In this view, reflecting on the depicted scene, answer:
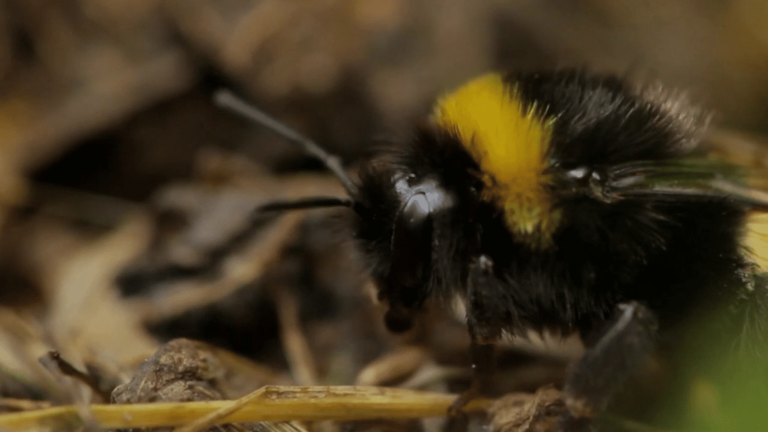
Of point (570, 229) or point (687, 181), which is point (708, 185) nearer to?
point (687, 181)

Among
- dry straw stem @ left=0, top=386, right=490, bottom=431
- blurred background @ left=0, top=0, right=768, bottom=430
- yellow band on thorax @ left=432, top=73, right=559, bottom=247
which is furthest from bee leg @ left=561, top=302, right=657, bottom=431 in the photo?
blurred background @ left=0, top=0, right=768, bottom=430

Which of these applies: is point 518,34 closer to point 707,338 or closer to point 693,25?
point 693,25

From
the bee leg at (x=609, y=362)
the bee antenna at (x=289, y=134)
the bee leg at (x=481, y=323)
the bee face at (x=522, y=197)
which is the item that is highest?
the bee antenna at (x=289, y=134)

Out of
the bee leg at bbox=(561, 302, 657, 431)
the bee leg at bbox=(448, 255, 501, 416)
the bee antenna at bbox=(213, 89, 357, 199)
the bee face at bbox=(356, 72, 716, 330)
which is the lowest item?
the bee leg at bbox=(561, 302, 657, 431)

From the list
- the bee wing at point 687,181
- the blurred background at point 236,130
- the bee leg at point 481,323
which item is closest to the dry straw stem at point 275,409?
the bee leg at point 481,323

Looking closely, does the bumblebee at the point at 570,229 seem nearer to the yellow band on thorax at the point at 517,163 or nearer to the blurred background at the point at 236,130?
the yellow band on thorax at the point at 517,163

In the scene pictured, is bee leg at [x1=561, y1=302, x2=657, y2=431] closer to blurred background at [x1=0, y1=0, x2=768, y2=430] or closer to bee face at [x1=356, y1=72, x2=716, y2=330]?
bee face at [x1=356, y1=72, x2=716, y2=330]

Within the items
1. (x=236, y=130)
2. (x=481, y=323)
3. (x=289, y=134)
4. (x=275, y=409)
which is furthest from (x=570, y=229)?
(x=236, y=130)
